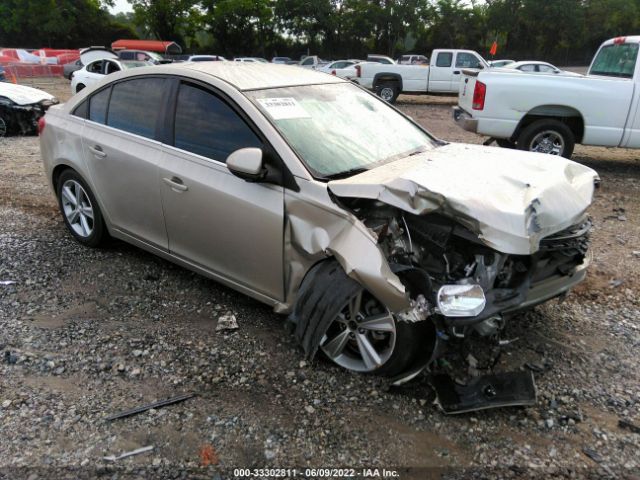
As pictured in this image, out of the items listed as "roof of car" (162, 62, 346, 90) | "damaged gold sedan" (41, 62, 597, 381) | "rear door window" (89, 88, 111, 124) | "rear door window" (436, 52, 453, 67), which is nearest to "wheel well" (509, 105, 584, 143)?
"damaged gold sedan" (41, 62, 597, 381)

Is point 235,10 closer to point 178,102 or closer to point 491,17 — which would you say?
point 491,17

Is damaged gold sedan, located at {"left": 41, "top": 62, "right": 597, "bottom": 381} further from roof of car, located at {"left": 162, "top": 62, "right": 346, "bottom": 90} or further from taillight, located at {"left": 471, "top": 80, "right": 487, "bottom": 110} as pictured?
taillight, located at {"left": 471, "top": 80, "right": 487, "bottom": 110}

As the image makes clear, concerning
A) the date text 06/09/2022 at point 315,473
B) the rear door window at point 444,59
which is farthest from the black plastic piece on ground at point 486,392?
the rear door window at point 444,59

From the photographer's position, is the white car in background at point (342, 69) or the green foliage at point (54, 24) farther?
the green foliage at point (54, 24)

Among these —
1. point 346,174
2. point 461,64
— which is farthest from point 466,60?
point 346,174

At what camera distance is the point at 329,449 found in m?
2.58

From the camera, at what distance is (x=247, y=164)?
10.0 feet

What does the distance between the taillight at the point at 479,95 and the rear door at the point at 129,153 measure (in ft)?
17.6

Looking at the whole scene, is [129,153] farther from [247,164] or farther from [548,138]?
[548,138]

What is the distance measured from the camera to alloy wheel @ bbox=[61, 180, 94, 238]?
4.61 meters

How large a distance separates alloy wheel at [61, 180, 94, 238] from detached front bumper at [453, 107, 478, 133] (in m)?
5.64

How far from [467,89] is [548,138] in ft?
4.93

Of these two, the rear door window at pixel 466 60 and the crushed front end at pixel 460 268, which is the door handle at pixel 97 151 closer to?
the crushed front end at pixel 460 268

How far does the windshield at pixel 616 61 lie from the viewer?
25.1 ft
